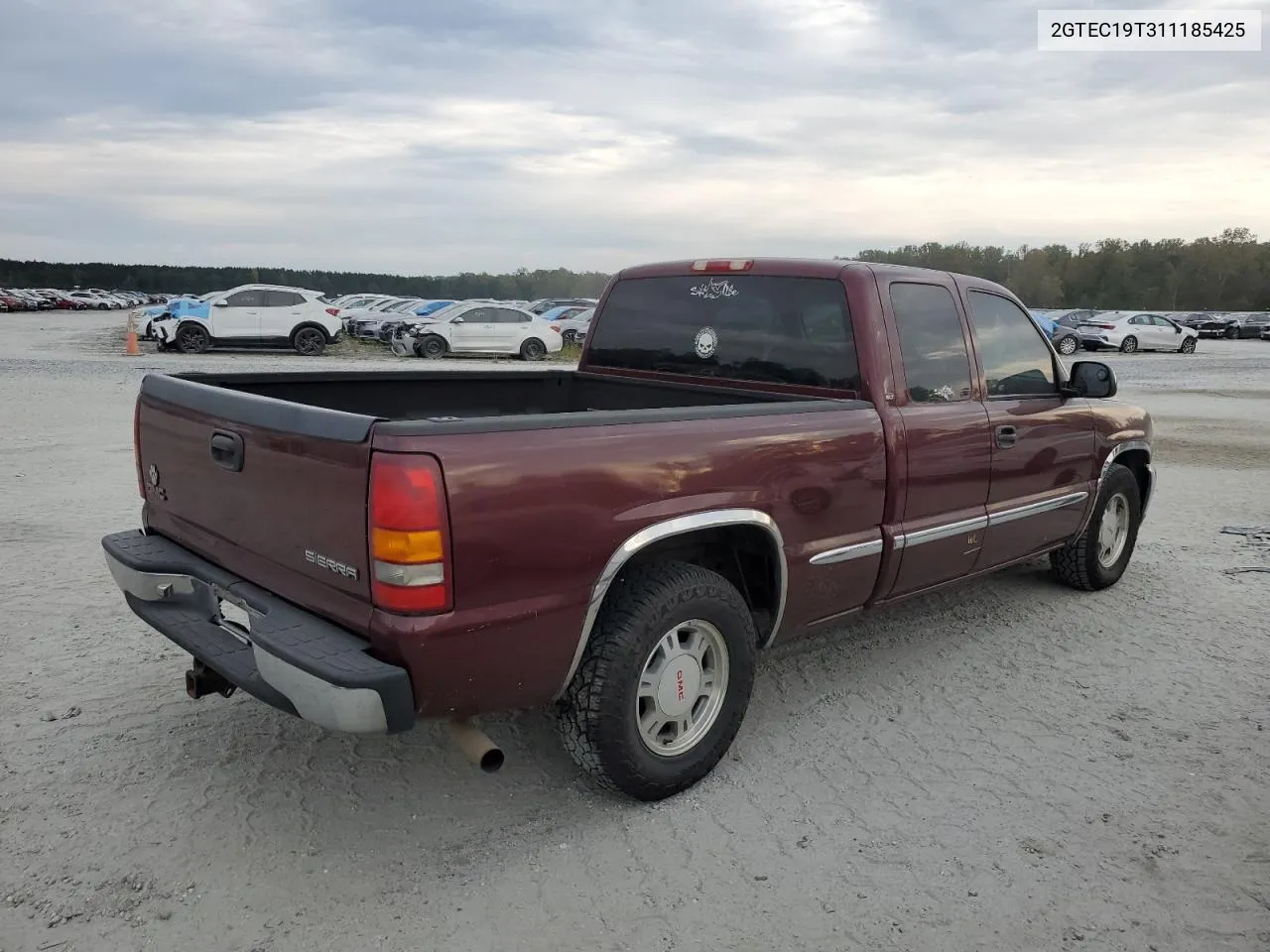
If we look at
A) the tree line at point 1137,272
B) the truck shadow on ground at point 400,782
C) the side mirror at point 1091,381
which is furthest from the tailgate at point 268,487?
the tree line at point 1137,272

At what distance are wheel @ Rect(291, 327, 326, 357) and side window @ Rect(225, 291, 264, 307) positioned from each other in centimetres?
114

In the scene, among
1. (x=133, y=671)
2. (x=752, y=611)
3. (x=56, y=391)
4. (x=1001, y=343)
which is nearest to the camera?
(x=752, y=611)

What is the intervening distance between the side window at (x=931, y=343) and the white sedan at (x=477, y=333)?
71.6ft

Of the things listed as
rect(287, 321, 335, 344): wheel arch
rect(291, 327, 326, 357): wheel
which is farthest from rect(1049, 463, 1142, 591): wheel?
rect(287, 321, 335, 344): wheel arch

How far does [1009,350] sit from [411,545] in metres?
3.47

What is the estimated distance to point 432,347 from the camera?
2539cm

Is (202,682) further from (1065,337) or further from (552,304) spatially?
(552,304)

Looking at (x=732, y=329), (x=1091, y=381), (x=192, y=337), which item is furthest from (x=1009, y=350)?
(x=192, y=337)

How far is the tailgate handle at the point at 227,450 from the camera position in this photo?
314 centimetres

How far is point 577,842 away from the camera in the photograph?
10.4ft

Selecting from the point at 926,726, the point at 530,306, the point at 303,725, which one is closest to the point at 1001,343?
the point at 926,726

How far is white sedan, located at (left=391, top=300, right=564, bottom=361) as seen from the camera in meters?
25.2

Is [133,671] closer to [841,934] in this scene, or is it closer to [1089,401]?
[841,934]

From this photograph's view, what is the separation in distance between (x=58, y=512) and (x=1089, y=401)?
6.94m
